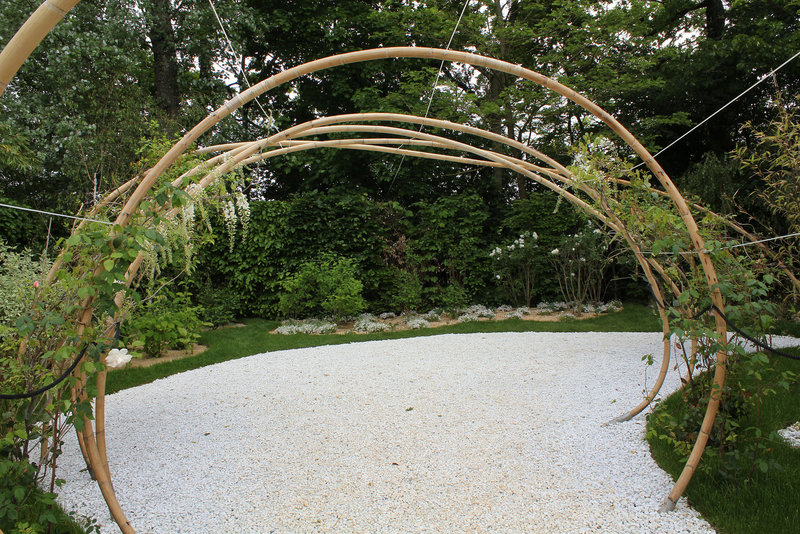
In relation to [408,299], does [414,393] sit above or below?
below

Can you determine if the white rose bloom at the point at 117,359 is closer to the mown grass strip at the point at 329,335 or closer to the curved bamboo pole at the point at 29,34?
the curved bamboo pole at the point at 29,34

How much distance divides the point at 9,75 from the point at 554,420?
3685 millimetres

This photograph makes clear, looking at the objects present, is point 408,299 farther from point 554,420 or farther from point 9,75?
point 9,75

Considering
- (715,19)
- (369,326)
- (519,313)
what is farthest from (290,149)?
(715,19)

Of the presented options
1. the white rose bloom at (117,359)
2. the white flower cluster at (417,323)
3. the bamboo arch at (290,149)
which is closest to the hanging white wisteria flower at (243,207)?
the bamboo arch at (290,149)

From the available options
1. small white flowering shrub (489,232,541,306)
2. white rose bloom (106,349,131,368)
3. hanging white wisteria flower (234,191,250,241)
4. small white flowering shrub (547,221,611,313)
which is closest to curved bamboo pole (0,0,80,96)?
hanging white wisteria flower (234,191,250,241)

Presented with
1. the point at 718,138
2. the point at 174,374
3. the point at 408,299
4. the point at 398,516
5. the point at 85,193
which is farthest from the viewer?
the point at 718,138

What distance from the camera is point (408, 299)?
8203 millimetres

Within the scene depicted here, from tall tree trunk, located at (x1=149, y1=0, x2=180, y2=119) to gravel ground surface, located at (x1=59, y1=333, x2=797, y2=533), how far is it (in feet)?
20.8

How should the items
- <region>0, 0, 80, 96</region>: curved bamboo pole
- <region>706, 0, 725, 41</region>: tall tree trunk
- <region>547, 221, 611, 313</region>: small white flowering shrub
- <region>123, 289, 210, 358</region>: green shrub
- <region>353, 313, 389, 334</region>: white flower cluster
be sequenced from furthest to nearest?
1. <region>706, 0, 725, 41</region>: tall tree trunk
2. <region>547, 221, 611, 313</region>: small white flowering shrub
3. <region>353, 313, 389, 334</region>: white flower cluster
4. <region>123, 289, 210, 358</region>: green shrub
5. <region>0, 0, 80, 96</region>: curved bamboo pole

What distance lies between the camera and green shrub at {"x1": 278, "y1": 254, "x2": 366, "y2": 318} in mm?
7688

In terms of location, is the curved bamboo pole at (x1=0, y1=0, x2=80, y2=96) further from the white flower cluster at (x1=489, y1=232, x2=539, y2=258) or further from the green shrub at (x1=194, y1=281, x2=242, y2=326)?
the white flower cluster at (x1=489, y1=232, x2=539, y2=258)

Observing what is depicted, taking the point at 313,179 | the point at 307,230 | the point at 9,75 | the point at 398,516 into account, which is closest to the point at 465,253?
the point at 307,230

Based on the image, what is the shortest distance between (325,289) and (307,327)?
0.67 m
